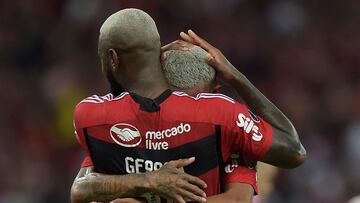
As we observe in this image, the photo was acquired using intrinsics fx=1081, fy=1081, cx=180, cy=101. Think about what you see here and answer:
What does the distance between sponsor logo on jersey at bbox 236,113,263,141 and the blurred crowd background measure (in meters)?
6.29

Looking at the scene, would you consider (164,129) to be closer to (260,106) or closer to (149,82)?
(149,82)

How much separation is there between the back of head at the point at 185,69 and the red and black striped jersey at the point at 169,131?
2.5 inches

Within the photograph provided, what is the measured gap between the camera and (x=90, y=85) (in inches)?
474

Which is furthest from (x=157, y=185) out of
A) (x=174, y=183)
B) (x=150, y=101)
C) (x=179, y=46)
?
(x=179, y=46)

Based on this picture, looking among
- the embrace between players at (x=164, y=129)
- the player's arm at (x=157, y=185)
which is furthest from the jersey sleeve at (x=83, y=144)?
the player's arm at (x=157, y=185)

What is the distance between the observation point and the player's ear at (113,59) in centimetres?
407

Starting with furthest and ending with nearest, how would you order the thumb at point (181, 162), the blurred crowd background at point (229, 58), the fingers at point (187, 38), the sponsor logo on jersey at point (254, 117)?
the blurred crowd background at point (229, 58), the fingers at point (187, 38), the sponsor logo on jersey at point (254, 117), the thumb at point (181, 162)

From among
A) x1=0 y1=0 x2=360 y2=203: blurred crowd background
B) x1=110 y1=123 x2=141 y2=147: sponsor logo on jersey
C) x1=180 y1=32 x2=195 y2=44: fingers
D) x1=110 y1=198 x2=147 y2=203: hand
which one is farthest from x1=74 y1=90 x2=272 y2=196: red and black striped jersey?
x1=0 y1=0 x2=360 y2=203: blurred crowd background

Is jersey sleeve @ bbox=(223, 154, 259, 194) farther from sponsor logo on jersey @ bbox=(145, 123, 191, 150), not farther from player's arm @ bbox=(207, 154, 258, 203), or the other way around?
sponsor logo on jersey @ bbox=(145, 123, 191, 150)

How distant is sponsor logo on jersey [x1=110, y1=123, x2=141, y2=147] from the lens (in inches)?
158

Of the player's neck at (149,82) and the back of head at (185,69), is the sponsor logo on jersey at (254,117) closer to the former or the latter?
the back of head at (185,69)

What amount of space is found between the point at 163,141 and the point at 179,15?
988cm

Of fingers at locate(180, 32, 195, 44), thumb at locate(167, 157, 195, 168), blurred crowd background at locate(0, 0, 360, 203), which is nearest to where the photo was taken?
thumb at locate(167, 157, 195, 168)

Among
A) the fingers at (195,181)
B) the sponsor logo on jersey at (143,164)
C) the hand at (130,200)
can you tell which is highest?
the sponsor logo on jersey at (143,164)
